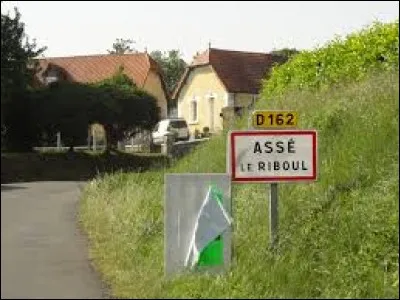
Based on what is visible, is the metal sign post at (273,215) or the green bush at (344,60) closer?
the metal sign post at (273,215)

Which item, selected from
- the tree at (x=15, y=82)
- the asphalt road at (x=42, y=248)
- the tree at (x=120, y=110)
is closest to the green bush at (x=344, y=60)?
the tree at (x=120, y=110)

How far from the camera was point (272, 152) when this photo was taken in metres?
7.84

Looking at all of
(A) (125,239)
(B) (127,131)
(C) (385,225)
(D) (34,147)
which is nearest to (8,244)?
(D) (34,147)

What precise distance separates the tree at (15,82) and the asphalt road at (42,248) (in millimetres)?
336

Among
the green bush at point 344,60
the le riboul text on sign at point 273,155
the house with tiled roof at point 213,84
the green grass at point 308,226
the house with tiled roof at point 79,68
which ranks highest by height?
the house with tiled roof at point 213,84

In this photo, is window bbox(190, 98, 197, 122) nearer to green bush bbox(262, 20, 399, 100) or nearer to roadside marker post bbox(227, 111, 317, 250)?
green bush bbox(262, 20, 399, 100)

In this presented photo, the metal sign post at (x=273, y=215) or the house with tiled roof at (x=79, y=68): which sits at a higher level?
the house with tiled roof at (x=79, y=68)

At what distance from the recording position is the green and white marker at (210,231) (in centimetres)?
727

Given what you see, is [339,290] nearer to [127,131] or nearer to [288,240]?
[288,240]

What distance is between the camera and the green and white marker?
727cm

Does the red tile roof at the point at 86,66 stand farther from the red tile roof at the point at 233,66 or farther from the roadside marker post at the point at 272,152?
the red tile roof at the point at 233,66

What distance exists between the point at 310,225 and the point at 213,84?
39202 millimetres

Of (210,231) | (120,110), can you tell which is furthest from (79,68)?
(210,231)

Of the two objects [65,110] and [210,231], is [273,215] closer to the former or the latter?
[210,231]
